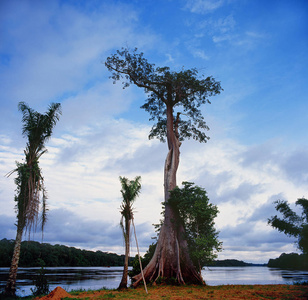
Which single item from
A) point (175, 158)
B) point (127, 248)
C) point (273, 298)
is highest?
point (175, 158)

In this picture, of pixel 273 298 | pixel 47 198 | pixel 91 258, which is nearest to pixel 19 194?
pixel 47 198

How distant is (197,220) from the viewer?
677 inches

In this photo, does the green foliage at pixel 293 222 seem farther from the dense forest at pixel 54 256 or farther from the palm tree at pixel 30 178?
the dense forest at pixel 54 256

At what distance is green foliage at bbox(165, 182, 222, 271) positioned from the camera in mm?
15797

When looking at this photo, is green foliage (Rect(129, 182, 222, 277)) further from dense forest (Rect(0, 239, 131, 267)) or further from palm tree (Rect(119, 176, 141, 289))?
dense forest (Rect(0, 239, 131, 267))

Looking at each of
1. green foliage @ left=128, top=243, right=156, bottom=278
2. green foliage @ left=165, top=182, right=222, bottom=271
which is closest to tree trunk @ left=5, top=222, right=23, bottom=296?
green foliage @ left=128, top=243, right=156, bottom=278

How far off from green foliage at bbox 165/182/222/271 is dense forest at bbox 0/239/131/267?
4433 cm

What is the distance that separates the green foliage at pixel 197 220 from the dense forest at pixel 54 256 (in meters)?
44.3

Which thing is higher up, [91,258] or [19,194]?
[19,194]

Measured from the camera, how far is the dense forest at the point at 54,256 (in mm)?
64750

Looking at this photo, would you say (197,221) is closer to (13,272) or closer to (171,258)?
(171,258)

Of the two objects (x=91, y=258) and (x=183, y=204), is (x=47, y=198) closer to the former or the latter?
(x=183, y=204)

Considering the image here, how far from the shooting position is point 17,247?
13.4 metres

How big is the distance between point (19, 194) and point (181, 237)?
1080cm
